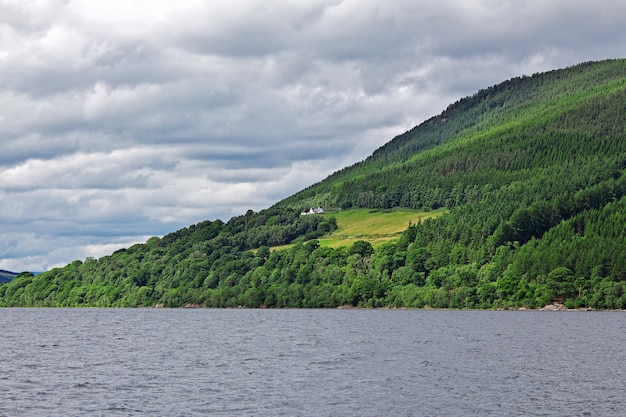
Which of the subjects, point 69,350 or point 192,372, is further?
point 69,350

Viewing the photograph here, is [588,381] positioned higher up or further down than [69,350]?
further down

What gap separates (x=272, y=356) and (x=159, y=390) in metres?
32.2

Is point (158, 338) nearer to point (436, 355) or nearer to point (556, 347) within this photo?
point (436, 355)

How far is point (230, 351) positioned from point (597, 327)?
7959cm

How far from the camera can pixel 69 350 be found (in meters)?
115

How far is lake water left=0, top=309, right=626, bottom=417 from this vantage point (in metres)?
64.8

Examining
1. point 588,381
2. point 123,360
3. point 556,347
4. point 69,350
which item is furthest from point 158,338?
point 588,381

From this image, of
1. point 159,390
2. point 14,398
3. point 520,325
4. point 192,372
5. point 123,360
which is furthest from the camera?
point 520,325

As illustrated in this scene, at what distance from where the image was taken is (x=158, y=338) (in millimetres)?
140250

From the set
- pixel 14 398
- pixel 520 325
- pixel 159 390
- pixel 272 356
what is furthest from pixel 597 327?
pixel 14 398

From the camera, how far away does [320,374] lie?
8494 centimetres

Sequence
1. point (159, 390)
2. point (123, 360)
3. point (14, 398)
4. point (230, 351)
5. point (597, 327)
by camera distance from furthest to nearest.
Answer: point (597, 327) < point (230, 351) < point (123, 360) < point (159, 390) < point (14, 398)

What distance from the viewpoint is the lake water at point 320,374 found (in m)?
64.8

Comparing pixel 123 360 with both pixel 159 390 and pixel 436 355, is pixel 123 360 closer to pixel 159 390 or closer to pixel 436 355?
pixel 159 390
